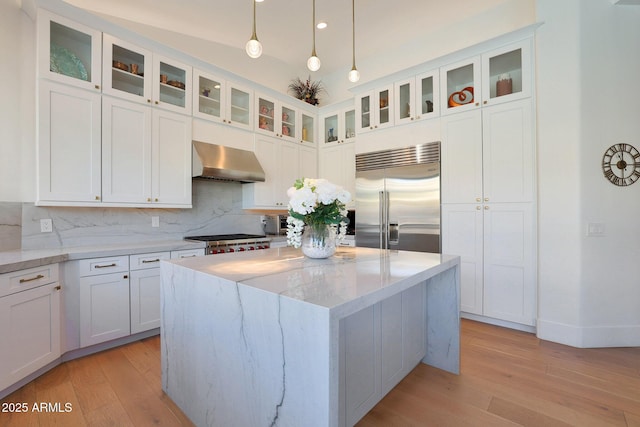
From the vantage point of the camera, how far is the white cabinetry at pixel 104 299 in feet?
7.82

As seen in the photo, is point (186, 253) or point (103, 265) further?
point (186, 253)

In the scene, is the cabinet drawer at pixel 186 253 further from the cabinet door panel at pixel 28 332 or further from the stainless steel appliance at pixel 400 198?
the stainless steel appliance at pixel 400 198

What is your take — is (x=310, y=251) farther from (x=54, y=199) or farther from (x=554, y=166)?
(x=554, y=166)

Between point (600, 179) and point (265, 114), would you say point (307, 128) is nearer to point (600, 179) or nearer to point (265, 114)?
point (265, 114)

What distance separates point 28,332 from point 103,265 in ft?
2.03

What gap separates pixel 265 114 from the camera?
4191 mm

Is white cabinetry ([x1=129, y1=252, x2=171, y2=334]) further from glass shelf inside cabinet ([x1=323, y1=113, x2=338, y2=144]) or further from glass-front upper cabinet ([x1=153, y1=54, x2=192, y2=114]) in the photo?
glass shelf inside cabinet ([x1=323, y1=113, x2=338, y2=144])

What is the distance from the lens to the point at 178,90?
129 inches

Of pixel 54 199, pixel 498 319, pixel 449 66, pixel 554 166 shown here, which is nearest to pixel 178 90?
pixel 54 199

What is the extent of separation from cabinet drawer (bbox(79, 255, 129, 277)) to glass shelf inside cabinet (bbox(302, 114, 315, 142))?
3030 mm

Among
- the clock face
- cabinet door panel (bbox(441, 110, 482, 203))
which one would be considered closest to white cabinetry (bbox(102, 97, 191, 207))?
cabinet door panel (bbox(441, 110, 482, 203))

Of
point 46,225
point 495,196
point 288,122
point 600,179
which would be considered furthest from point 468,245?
point 46,225

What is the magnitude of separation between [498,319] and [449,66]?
2766 mm

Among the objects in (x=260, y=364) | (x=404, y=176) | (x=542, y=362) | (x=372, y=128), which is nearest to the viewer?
(x=260, y=364)
